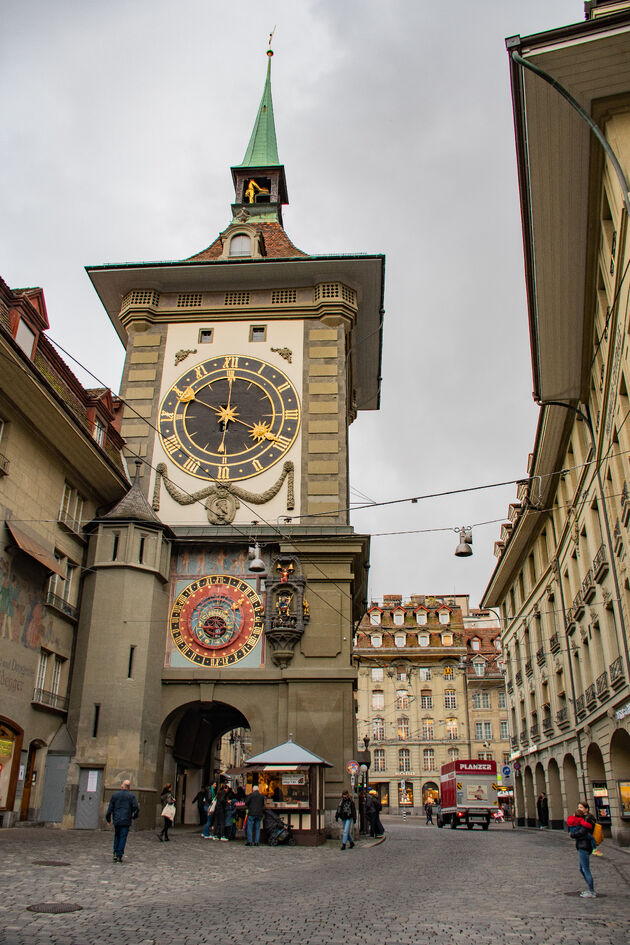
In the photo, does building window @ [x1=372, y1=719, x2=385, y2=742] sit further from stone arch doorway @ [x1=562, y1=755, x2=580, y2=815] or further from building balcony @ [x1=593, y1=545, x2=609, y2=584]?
building balcony @ [x1=593, y1=545, x2=609, y2=584]

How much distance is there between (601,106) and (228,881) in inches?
652

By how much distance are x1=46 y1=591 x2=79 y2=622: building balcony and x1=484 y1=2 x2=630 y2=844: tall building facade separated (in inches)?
592

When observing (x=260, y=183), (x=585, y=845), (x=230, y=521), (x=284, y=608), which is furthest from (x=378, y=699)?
(x=585, y=845)

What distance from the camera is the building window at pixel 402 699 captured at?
7544 cm

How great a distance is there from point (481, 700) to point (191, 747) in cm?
5259

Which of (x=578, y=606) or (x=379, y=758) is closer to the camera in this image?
(x=578, y=606)

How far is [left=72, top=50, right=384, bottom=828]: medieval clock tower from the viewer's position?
81.1 ft

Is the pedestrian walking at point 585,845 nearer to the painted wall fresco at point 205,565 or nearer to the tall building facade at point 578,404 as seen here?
the tall building facade at point 578,404

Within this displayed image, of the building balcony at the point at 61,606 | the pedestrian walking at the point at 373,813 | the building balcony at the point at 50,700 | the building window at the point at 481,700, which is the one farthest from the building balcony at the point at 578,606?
the building window at the point at 481,700

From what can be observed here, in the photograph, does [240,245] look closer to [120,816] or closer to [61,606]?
[61,606]

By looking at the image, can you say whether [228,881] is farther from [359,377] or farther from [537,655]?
[359,377]

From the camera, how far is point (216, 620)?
26.6 metres

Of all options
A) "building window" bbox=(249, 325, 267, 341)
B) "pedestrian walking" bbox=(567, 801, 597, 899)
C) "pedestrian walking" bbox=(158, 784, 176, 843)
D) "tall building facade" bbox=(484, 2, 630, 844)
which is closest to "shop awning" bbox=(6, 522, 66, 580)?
"pedestrian walking" bbox=(158, 784, 176, 843)

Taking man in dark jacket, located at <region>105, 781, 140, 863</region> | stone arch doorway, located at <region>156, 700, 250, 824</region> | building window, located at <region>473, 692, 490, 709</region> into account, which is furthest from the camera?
building window, located at <region>473, 692, 490, 709</region>
